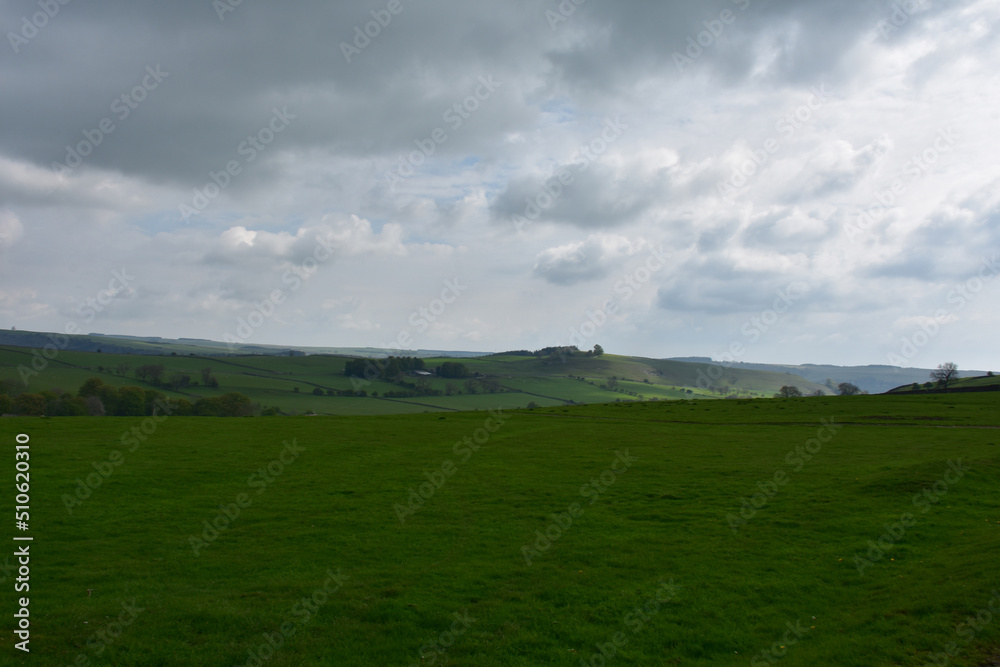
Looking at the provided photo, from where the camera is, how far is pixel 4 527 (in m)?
21.8

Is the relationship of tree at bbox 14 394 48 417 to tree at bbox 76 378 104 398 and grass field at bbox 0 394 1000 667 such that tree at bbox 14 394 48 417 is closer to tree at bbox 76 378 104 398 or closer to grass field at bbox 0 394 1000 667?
tree at bbox 76 378 104 398

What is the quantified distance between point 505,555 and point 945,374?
126168 mm

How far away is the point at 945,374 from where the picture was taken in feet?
368

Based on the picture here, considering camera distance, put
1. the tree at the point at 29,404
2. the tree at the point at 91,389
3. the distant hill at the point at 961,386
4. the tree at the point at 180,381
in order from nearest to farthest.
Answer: the tree at the point at 29,404
the distant hill at the point at 961,386
the tree at the point at 91,389
the tree at the point at 180,381

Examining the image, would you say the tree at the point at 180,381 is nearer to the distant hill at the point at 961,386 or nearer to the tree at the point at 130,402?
the tree at the point at 130,402

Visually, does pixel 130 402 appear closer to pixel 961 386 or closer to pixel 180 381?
pixel 180 381

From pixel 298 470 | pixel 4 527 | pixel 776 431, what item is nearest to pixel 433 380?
pixel 776 431

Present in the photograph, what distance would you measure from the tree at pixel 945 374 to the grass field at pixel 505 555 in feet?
275

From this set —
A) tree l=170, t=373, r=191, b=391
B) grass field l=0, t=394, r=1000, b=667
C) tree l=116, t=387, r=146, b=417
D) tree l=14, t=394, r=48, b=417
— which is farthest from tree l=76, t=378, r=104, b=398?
grass field l=0, t=394, r=1000, b=667

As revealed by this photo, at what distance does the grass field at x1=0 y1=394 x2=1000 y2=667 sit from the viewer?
13.1m

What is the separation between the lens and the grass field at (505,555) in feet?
A: 43.0

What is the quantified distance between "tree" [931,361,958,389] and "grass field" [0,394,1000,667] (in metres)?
83.7

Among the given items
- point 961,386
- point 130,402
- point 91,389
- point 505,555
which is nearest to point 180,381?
point 91,389

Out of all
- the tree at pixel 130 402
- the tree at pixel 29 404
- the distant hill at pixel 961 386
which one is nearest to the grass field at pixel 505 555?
the tree at pixel 29 404
